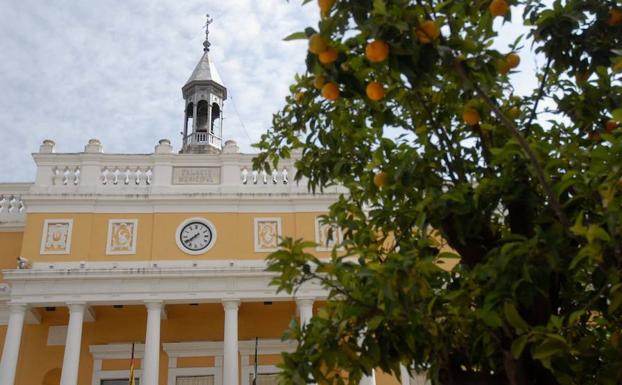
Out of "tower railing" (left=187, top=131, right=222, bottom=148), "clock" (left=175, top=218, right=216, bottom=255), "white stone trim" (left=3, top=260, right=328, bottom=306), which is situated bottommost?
"white stone trim" (left=3, top=260, right=328, bottom=306)

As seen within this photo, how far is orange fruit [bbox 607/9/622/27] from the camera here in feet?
11.1

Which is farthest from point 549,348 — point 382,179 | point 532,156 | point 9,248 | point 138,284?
point 9,248

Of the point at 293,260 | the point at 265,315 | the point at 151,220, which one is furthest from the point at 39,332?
the point at 293,260

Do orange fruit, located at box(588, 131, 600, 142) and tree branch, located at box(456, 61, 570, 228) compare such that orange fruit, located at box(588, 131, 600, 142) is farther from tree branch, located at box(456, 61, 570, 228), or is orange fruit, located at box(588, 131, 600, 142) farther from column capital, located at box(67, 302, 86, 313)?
column capital, located at box(67, 302, 86, 313)

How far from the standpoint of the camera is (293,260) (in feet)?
10.3

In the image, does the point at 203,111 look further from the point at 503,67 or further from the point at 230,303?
the point at 503,67

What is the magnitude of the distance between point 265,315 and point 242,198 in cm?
331

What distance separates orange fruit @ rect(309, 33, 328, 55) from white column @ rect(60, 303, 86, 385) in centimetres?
1322

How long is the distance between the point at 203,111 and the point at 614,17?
20.1 m

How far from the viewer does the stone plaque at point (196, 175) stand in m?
17.2

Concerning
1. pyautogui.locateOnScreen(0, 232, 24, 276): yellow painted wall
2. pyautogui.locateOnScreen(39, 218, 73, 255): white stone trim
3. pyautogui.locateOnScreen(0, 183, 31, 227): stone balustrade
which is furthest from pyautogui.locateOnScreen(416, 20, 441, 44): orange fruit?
pyautogui.locateOnScreen(0, 232, 24, 276): yellow painted wall

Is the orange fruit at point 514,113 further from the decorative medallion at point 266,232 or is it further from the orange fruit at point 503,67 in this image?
the decorative medallion at point 266,232

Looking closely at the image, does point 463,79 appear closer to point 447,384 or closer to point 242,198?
point 447,384

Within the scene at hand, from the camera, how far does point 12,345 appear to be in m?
14.3
